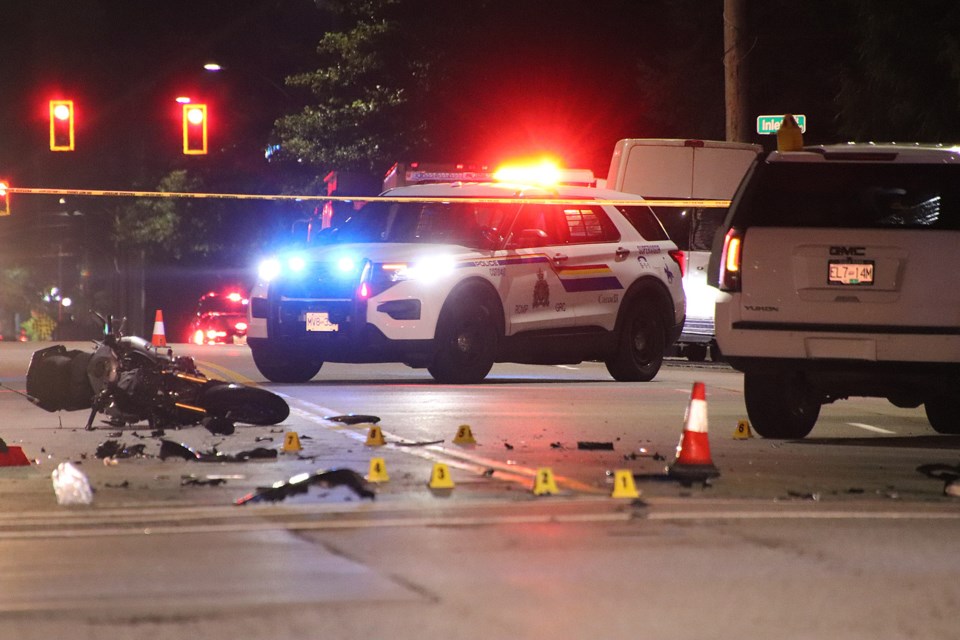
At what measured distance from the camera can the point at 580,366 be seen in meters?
23.8

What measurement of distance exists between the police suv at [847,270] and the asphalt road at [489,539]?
627mm

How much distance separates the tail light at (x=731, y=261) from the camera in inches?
475

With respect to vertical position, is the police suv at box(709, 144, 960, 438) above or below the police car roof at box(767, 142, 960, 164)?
below

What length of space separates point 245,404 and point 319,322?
4261 mm

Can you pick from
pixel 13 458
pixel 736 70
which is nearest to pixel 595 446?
pixel 13 458

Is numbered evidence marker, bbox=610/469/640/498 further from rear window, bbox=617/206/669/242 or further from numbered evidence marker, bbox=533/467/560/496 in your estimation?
rear window, bbox=617/206/669/242

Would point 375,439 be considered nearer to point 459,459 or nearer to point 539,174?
point 459,459

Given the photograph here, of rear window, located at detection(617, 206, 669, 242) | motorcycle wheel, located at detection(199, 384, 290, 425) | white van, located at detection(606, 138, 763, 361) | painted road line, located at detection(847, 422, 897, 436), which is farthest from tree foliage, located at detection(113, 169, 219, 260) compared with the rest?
painted road line, located at detection(847, 422, 897, 436)

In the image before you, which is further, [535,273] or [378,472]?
[535,273]

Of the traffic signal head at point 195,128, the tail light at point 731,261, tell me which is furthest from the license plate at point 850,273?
the traffic signal head at point 195,128

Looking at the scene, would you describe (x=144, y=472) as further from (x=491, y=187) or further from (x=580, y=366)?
(x=580, y=366)

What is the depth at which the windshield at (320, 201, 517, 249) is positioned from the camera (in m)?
18.3

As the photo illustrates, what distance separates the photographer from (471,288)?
1789 centimetres

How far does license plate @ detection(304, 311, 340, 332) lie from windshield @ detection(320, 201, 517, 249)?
1135 millimetres
